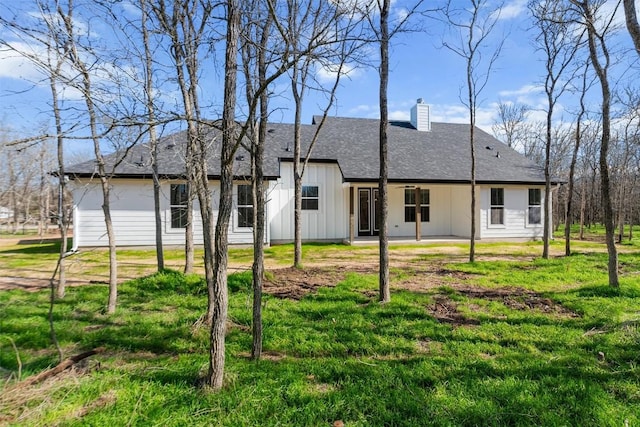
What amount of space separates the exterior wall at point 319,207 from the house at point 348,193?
0.14ft

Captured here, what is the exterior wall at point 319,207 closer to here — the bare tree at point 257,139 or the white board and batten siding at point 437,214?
the white board and batten siding at point 437,214

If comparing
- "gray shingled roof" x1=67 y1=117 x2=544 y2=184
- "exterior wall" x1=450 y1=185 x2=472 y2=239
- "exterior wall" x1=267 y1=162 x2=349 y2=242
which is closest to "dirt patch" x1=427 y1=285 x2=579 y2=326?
"gray shingled roof" x1=67 y1=117 x2=544 y2=184

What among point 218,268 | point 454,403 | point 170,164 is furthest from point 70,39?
point 170,164

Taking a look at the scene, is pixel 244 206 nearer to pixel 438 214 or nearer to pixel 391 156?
pixel 391 156

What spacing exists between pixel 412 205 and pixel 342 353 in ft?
40.8

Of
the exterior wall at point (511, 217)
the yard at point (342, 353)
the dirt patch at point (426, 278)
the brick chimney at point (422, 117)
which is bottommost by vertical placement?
the yard at point (342, 353)

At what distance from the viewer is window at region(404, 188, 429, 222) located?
49.4ft

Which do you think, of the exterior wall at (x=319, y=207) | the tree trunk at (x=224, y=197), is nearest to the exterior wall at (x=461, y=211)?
the exterior wall at (x=319, y=207)

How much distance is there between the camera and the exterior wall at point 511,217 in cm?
1403

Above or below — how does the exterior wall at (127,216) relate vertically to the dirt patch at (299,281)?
above

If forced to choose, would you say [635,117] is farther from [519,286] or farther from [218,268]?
[218,268]

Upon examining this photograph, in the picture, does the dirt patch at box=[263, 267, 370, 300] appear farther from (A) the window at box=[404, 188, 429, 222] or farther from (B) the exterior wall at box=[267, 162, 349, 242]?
(A) the window at box=[404, 188, 429, 222]

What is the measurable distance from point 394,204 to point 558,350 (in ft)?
37.6

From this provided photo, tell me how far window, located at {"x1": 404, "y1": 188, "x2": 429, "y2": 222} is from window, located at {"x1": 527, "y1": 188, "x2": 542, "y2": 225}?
14.5 feet
